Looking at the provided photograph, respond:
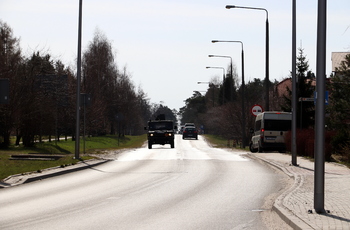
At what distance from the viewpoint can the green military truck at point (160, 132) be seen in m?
46.4

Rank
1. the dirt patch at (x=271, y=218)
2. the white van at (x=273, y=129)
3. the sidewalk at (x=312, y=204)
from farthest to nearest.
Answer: the white van at (x=273, y=129) → the dirt patch at (x=271, y=218) → the sidewalk at (x=312, y=204)

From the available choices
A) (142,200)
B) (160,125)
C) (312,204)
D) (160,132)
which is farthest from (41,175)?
(160,125)

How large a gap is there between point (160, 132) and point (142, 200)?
3307 cm

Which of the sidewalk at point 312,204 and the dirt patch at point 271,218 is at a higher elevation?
the sidewalk at point 312,204

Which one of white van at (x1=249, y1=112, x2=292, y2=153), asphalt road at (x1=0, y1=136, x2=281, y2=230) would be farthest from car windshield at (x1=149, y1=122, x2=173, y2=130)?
asphalt road at (x1=0, y1=136, x2=281, y2=230)

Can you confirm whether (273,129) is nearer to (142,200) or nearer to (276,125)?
(276,125)

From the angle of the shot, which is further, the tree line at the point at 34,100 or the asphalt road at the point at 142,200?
the tree line at the point at 34,100

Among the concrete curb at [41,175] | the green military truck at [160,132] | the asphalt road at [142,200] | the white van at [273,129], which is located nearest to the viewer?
the asphalt road at [142,200]

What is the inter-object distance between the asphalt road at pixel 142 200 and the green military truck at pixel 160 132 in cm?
2446

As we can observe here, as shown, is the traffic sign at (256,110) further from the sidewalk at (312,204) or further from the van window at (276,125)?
the sidewalk at (312,204)

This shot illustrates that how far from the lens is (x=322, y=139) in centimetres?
1045

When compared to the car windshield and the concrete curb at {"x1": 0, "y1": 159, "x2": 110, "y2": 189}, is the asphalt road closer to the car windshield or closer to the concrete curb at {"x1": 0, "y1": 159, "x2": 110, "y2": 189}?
the concrete curb at {"x1": 0, "y1": 159, "x2": 110, "y2": 189}

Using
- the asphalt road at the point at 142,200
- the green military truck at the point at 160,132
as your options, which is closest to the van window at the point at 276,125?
the green military truck at the point at 160,132

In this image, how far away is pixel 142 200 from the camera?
13406 millimetres
